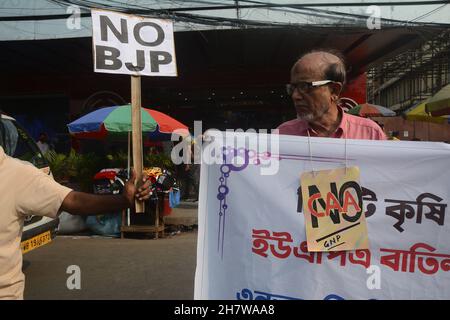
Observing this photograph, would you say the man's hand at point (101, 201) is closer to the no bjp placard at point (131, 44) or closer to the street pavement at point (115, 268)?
the no bjp placard at point (131, 44)

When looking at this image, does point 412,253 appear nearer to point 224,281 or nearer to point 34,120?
point 224,281

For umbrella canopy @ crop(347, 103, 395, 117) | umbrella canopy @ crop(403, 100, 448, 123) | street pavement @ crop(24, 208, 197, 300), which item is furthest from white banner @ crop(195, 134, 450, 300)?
umbrella canopy @ crop(347, 103, 395, 117)

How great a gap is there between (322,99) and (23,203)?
4.79 feet

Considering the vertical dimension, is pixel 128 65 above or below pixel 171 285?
above

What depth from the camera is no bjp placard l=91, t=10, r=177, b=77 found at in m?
2.31

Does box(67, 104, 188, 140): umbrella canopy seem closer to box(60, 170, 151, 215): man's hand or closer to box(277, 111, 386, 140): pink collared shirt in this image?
box(277, 111, 386, 140): pink collared shirt

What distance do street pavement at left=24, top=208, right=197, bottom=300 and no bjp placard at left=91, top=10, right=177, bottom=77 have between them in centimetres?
287

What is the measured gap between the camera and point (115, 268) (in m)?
5.73

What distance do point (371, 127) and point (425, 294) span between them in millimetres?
825

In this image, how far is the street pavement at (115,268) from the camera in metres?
4.80

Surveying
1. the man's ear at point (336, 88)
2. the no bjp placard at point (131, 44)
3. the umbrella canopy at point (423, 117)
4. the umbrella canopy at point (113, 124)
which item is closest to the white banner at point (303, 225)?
the man's ear at point (336, 88)

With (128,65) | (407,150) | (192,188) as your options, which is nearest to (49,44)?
(192,188)

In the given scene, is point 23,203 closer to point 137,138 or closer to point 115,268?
point 137,138

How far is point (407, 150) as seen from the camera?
2.04 metres
